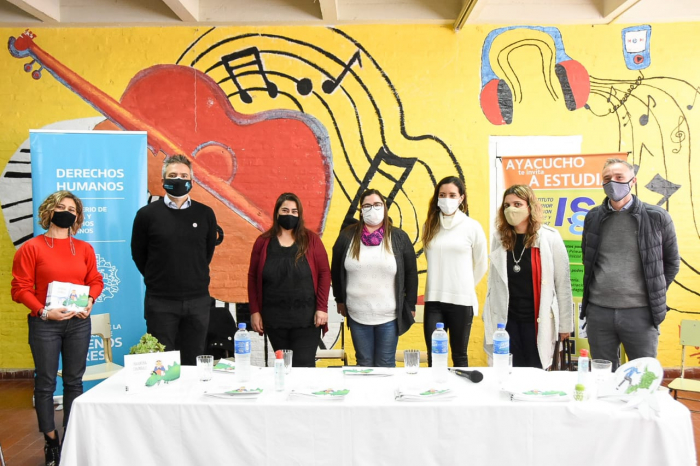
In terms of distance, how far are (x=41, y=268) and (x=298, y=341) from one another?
1463 mm

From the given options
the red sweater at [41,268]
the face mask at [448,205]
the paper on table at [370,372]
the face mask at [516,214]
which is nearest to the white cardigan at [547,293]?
the face mask at [516,214]

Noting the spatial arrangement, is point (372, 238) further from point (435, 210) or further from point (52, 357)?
point (52, 357)

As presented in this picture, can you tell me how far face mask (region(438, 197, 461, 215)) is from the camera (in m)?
3.23

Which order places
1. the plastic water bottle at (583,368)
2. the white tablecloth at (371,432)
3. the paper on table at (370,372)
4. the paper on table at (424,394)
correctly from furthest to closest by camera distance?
the paper on table at (370,372), the plastic water bottle at (583,368), the paper on table at (424,394), the white tablecloth at (371,432)

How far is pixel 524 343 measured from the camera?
117 inches

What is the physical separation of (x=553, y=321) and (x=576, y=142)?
231 centimetres

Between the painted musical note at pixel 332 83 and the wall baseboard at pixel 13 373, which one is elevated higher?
the painted musical note at pixel 332 83

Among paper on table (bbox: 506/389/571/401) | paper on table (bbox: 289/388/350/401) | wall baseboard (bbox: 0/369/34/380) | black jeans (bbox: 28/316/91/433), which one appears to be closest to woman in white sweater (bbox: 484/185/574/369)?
paper on table (bbox: 506/389/571/401)

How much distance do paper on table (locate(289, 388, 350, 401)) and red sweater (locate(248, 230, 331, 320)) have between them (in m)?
0.98

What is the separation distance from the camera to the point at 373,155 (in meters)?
4.79

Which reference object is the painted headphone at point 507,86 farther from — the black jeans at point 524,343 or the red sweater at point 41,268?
the red sweater at point 41,268

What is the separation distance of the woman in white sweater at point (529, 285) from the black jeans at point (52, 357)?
2329 mm

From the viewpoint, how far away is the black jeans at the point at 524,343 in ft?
9.66

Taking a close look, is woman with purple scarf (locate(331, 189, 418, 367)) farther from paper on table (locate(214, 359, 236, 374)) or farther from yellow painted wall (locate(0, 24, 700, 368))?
yellow painted wall (locate(0, 24, 700, 368))
